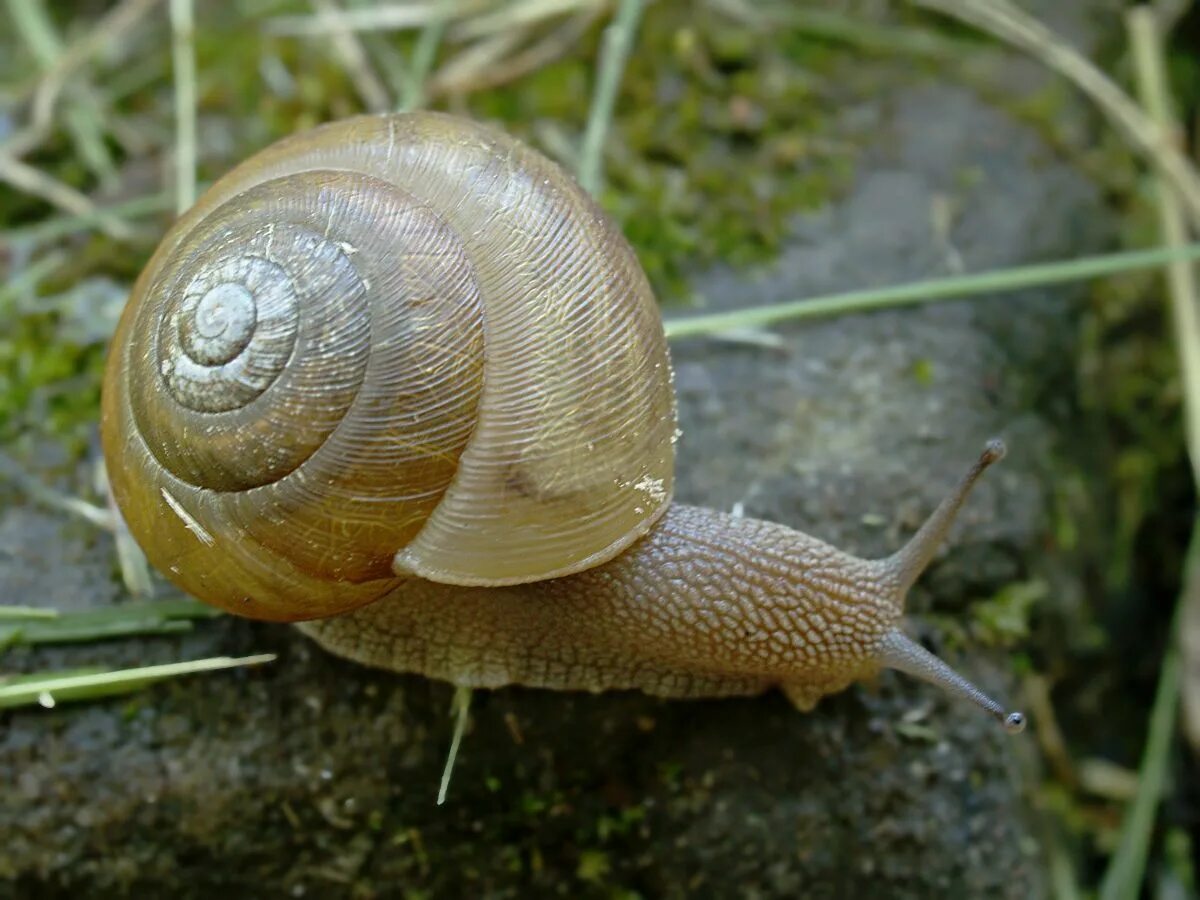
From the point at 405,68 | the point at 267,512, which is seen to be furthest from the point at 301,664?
the point at 405,68

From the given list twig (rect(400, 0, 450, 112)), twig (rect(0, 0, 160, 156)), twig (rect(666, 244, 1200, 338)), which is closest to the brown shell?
twig (rect(666, 244, 1200, 338))

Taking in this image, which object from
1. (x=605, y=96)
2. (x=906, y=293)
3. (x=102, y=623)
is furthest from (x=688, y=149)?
(x=102, y=623)

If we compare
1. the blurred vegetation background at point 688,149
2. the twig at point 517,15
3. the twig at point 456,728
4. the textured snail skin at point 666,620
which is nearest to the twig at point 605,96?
the blurred vegetation background at point 688,149

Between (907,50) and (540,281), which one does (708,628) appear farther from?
(907,50)

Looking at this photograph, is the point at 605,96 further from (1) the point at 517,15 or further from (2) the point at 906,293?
(2) the point at 906,293

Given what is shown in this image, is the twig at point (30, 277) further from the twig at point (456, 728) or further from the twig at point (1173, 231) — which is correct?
the twig at point (1173, 231)

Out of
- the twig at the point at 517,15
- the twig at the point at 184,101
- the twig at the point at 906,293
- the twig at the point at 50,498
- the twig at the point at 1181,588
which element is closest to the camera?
the twig at the point at 50,498
